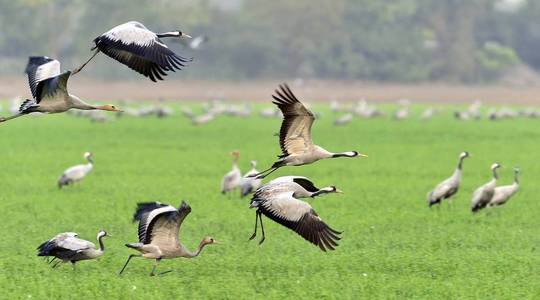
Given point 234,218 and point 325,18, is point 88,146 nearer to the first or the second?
point 234,218

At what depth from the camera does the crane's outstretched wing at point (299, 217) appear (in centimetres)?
1187

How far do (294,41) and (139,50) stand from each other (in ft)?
238

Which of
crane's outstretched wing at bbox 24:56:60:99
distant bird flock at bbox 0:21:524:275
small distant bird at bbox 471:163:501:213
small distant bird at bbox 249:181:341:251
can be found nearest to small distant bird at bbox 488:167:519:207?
small distant bird at bbox 471:163:501:213

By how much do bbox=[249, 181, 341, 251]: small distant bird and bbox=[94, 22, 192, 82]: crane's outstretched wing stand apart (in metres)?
1.94

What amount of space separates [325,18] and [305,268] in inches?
Answer: 2803

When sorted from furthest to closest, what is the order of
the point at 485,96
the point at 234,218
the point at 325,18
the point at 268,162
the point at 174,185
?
1. the point at 325,18
2. the point at 485,96
3. the point at 268,162
4. the point at 174,185
5. the point at 234,218

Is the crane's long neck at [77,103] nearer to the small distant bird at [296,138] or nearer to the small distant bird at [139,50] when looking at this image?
the small distant bird at [139,50]

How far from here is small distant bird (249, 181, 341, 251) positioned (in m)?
11.9

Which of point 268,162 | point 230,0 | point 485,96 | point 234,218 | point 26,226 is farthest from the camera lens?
point 230,0

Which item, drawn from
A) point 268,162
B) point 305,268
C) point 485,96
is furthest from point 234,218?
point 485,96

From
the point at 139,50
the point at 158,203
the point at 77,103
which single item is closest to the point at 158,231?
the point at 158,203

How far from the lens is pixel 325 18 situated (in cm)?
8450

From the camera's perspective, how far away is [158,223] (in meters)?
13.1

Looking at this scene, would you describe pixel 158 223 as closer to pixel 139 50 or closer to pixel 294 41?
pixel 139 50
